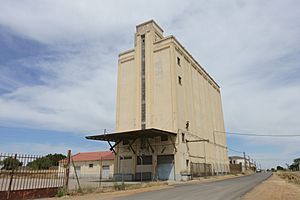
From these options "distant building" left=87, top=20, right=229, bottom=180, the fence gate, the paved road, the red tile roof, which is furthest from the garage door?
the fence gate

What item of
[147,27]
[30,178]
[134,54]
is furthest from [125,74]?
[30,178]

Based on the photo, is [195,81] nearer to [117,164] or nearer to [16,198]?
[117,164]

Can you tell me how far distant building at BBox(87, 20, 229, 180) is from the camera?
33469mm

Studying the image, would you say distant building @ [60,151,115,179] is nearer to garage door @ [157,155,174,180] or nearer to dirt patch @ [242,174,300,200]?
garage door @ [157,155,174,180]

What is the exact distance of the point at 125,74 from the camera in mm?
41438

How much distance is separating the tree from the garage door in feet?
72.9

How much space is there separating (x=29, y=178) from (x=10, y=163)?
1536 millimetres

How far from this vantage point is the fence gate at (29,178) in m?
12.5

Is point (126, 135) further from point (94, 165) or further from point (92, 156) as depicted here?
point (92, 156)

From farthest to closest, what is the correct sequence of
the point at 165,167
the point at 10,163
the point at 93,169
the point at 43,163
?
the point at 93,169 → the point at 165,167 → the point at 43,163 → the point at 10,163

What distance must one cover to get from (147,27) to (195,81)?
1289cm

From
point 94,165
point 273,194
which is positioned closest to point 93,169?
point 94,165

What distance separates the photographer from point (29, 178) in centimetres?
1375

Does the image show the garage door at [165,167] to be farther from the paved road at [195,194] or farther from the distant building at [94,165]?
the distant building at [94,165]
